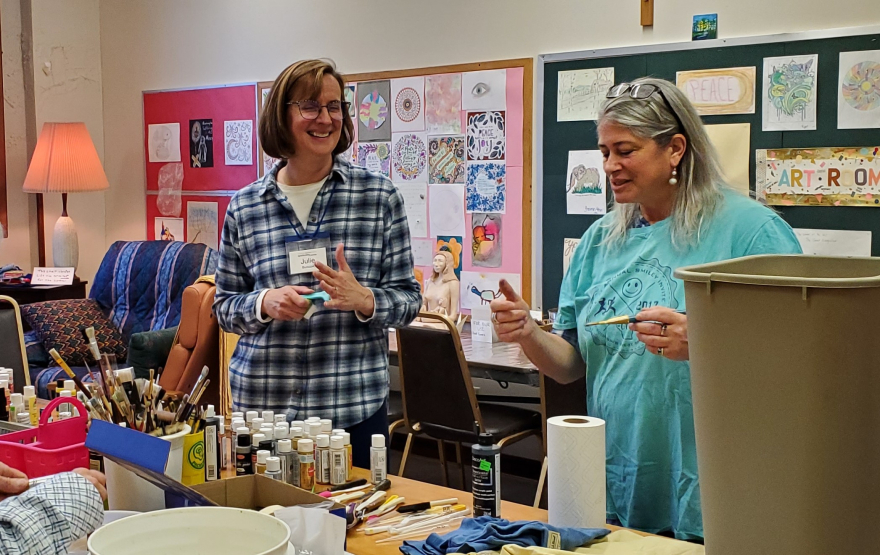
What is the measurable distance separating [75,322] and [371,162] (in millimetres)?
1895

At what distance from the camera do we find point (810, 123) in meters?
3.59

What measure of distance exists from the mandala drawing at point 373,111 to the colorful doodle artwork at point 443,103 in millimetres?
302

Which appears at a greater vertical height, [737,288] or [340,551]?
[737,288]

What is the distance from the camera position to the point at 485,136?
448 cm

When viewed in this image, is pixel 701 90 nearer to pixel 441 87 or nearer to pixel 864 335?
pixel 441 87

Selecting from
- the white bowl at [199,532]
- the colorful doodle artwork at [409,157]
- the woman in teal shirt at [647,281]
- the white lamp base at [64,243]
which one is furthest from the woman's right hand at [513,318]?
the white lamp base at [64,243]

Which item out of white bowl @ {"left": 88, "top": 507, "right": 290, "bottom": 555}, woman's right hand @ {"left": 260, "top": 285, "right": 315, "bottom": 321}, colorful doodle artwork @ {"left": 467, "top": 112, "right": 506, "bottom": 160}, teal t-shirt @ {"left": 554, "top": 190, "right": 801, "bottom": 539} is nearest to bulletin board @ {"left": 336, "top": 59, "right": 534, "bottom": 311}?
colorful doodle artwork @ {"left": 467, "top": 112, "right": 506, "bottom": 160}

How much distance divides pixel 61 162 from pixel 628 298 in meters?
4.68

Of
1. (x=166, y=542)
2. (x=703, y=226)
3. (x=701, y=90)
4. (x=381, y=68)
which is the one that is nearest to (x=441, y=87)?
(x=381, y=68)

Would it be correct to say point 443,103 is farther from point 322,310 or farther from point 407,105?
point 322,310

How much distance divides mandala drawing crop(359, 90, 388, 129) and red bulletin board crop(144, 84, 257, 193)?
32.8 inches

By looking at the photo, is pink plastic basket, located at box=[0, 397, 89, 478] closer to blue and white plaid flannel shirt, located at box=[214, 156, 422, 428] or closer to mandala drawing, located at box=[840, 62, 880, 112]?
blue and white plaid flannel shirt, located at box=[214, 156, 422, 428]

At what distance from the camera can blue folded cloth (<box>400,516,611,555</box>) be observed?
4.51 feet

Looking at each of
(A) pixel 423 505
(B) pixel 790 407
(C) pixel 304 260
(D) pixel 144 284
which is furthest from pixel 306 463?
(D) pixel 144 284
